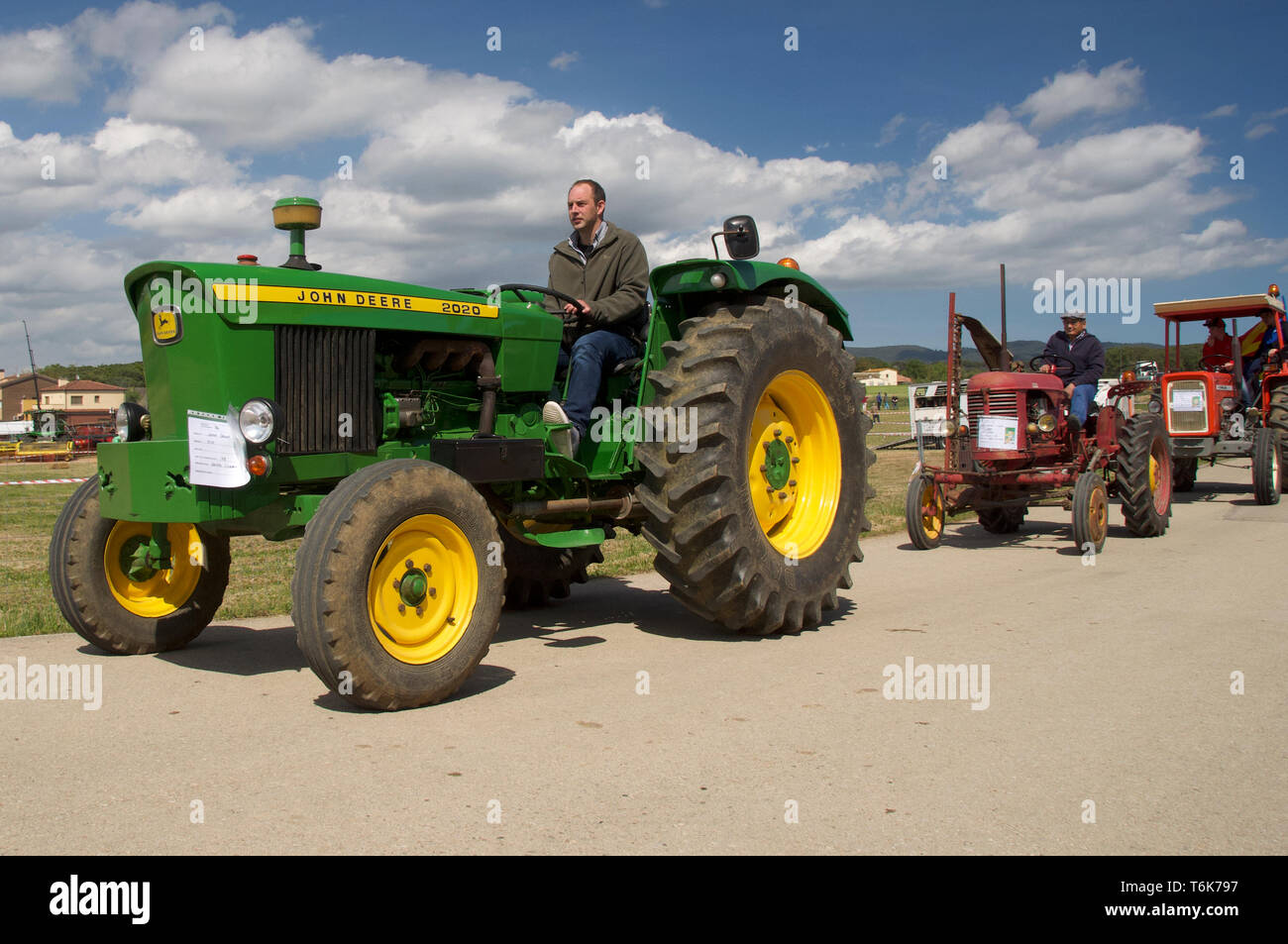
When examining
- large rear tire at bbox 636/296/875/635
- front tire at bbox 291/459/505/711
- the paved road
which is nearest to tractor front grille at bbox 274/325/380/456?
front tire at bbox 291/459/505/711

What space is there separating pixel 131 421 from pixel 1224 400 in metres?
14.7

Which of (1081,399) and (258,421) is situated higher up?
(1081,399)

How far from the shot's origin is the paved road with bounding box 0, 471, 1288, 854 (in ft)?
10.0

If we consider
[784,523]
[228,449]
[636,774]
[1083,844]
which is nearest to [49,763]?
[228,449]

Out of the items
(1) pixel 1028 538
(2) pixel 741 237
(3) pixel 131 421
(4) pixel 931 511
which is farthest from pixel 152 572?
(1) pixel 1028 538

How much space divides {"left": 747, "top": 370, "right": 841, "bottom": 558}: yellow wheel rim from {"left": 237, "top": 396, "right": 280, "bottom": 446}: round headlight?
8.94 ft

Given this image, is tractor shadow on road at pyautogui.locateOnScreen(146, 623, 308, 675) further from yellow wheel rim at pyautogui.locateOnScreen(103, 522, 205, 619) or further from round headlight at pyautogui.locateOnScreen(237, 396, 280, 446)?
round headlight at pyautogui.locateOnScreen(237, 396, 280, 446)

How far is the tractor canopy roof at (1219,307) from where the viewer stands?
15141 mm

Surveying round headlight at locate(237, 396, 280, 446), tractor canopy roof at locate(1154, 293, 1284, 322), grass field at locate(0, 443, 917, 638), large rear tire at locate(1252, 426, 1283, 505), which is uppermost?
tractor canopy roof at locate(1154, 293, 1284, 322)

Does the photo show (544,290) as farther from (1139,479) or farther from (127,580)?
(1139,479)

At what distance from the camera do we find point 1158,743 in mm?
3898

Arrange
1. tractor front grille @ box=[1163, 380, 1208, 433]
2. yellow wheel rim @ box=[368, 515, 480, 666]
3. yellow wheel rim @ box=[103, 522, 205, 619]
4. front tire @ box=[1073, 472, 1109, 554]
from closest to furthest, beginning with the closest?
yellow wheel rim @ box=[368, 515, 480, 666] → yellow wheel rim @ box=[103, 522, 205, 619] → front tire @ box=[1073, 472, 1109, 554] → tractor front grille @ box=[1163, 380, 1208, 433]

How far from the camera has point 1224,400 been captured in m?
15.0
